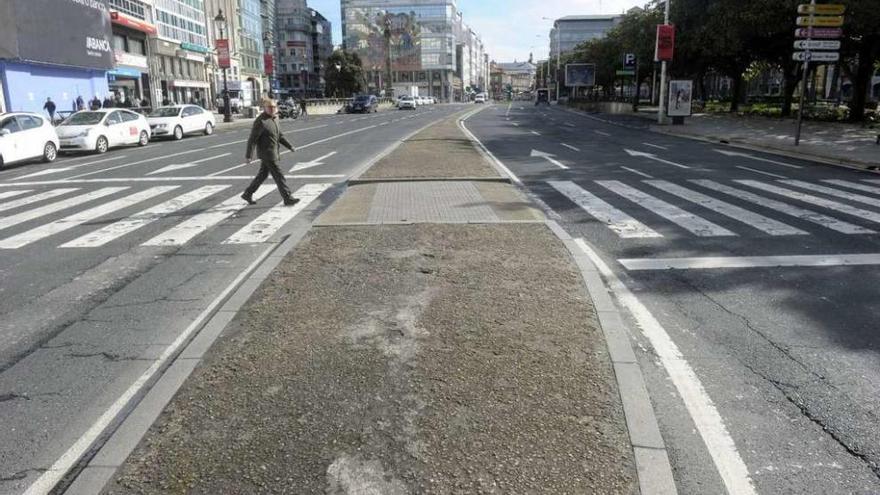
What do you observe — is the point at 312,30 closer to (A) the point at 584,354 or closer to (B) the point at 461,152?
(B) the point at 461,152

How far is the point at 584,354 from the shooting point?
4219mm

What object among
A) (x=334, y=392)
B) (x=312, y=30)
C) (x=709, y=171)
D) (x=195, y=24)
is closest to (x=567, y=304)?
(x=334, y=392)

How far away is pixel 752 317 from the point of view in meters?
5.28

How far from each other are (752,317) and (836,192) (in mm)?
8172

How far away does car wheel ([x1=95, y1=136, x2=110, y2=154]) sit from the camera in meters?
22.1

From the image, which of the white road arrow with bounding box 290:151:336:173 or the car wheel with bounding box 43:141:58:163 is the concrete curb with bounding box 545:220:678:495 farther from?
Result: the car wheel with bounding box 43:141:58:163

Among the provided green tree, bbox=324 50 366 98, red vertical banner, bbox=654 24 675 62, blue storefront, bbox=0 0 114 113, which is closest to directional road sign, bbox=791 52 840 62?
red vertical banner, bbox=654 24 675 62

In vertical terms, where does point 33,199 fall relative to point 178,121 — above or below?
below

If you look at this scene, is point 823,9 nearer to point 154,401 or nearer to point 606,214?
point 606,214

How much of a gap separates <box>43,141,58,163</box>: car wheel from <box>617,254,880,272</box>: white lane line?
61.8ft

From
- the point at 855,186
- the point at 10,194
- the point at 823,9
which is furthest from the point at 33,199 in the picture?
the point at 823,9

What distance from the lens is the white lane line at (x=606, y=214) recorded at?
27.7ft

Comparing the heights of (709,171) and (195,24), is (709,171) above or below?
below

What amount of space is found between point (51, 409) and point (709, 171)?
1443 cm
